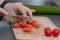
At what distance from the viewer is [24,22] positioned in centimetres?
126

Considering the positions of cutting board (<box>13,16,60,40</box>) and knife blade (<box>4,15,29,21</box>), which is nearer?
cutting board (<box>13,16,60,40</box>)

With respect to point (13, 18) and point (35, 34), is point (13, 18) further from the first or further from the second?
point (35, 34)

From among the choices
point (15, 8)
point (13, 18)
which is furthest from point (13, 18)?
point (15, 8)

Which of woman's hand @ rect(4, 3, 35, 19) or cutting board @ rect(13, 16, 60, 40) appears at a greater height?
woman's hand @ rect(4, 3, 35, 19)

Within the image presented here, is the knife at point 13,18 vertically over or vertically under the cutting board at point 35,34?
over

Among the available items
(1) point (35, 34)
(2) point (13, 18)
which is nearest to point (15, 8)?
(2) point (13, 18)

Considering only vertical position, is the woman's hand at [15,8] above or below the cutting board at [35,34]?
above

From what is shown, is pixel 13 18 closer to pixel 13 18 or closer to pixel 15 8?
pixel 13 18

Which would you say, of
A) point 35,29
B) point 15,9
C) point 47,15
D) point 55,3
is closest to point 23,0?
point 55,3

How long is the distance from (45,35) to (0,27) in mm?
272

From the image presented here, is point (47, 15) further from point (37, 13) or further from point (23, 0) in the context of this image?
point (23, 0)

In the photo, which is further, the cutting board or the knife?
the knife

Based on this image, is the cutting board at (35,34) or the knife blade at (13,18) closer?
the cutting board at (35,34)

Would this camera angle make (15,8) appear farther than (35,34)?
Yes
